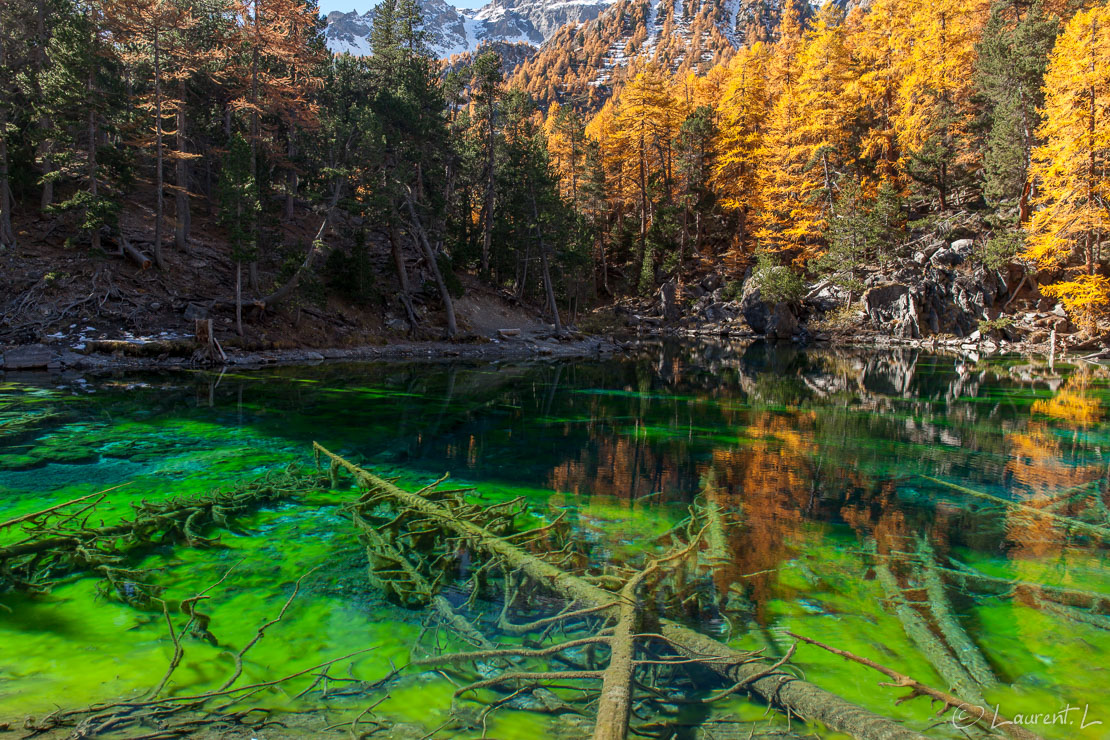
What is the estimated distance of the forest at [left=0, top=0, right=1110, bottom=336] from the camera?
23.2 meters

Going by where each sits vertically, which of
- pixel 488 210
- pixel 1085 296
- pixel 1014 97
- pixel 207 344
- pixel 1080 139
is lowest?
pixel 207 344

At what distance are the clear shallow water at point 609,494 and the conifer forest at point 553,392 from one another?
0.06m

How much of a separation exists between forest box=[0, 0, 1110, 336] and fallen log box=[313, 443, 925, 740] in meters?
22.6

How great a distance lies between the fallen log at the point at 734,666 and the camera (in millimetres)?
2939

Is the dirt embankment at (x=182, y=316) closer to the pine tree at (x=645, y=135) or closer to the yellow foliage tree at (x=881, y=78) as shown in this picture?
the pine tree at (x=645, y=135)

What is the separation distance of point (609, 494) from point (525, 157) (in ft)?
92.6

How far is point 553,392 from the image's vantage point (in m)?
17.7

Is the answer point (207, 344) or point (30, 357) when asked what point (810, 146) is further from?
point (30, 357)

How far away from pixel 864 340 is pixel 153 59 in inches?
1600

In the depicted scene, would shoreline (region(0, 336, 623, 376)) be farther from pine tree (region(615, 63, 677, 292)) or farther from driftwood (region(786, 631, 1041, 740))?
driftwood (region(786, 631, 1041, 740))

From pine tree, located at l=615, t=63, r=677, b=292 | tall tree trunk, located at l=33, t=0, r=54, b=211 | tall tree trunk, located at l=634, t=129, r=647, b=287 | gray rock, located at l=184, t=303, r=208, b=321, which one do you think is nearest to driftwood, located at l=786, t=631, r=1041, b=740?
gray rock, located at l=184, t=303, r=208, b=321

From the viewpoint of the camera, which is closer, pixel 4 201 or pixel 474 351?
pixel 4 201

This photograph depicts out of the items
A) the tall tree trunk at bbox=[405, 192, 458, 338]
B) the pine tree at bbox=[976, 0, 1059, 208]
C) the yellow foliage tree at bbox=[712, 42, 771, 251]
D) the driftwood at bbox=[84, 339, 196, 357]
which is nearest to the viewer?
the driftwood at bbox=[84, 339, 196, 357]

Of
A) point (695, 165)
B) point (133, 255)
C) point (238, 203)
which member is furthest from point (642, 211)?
point (133, 255)
